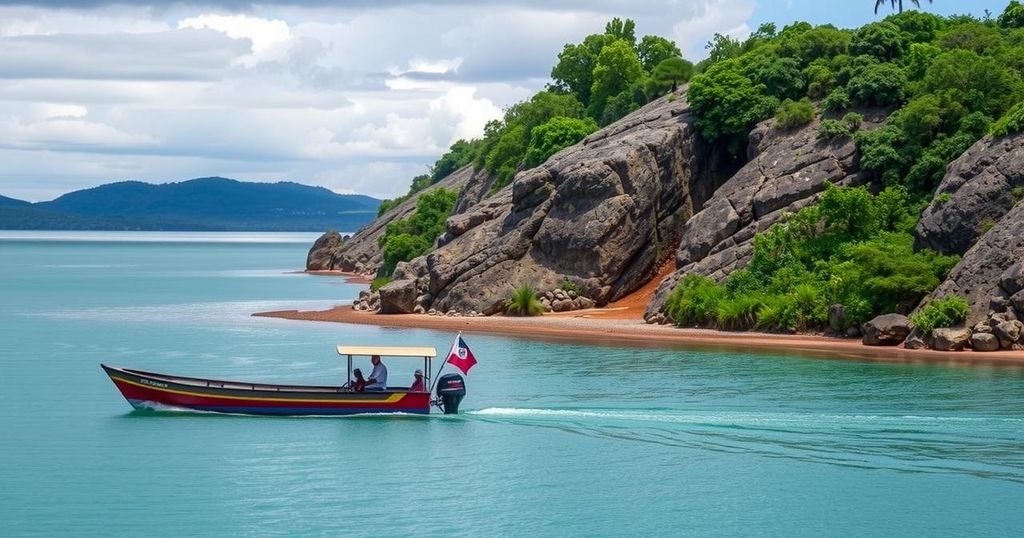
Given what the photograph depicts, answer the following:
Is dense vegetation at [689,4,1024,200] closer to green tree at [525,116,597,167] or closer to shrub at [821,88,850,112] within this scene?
shrub at [821,88,850,112]

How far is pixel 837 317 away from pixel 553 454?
29.7 meters

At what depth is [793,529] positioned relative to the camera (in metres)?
32.8

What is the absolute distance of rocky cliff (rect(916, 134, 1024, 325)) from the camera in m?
61.4

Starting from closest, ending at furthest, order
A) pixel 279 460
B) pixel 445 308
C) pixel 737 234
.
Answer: pixel 279 460 → pixel 737 234 → pixel 445 308

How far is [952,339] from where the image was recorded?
59969 millimetres

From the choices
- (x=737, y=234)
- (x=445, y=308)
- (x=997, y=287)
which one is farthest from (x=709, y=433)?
(x=445, y=308)

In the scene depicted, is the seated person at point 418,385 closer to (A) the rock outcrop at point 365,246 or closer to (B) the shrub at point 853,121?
(B) the shrub at point 853,121

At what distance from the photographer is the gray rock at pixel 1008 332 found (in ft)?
195

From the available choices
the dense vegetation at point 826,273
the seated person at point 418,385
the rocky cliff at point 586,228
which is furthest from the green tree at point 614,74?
the seated person at point 418,385

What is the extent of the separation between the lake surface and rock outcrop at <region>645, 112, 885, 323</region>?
1463 centimetres

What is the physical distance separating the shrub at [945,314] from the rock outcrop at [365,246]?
269 feet

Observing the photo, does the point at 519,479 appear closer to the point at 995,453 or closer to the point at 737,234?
the point at 995,453

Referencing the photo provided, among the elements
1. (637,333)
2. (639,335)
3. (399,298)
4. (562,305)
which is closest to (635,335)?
(639,335)

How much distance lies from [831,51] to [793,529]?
2437 inches
